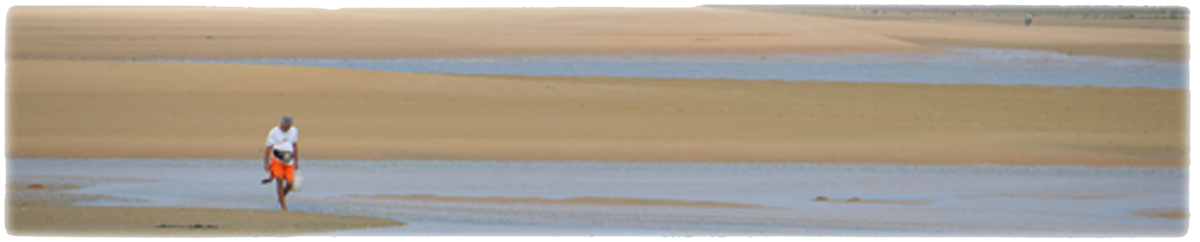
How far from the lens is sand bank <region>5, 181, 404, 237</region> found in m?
9.61

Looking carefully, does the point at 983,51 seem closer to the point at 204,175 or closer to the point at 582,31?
the point at 582,31

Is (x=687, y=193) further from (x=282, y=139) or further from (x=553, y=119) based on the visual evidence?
(x=553, y=119)

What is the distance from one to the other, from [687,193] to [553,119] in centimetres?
574

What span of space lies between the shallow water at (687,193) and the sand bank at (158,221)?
38 cm

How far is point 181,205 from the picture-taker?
11.4m

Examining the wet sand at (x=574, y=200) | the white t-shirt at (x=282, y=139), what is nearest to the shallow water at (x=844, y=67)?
the wet sand at (x=574, y=200)

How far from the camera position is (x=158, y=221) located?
33.3 ft

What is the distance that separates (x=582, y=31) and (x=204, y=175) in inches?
1296

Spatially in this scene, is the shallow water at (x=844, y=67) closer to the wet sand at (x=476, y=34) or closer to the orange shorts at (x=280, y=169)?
the wet sand at (x=476, y=34)

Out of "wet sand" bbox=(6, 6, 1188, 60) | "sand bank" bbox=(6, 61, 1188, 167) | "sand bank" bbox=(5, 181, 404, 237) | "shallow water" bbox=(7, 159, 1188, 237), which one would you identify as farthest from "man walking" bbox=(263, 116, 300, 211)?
"wet sand" bbox=(6, 6, 1188, 60)

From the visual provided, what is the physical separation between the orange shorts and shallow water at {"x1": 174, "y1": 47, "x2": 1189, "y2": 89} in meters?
17.2

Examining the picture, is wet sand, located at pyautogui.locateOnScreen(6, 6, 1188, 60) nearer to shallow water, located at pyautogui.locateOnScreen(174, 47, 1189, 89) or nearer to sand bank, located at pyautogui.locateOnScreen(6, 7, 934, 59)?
sand bank, located at pyautogui.locateOnScreen(6, 7, 934, 59)

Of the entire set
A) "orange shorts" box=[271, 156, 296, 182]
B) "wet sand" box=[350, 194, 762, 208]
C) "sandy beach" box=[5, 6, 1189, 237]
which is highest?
"sandy beach" box=[5, 6, 1189, 237]

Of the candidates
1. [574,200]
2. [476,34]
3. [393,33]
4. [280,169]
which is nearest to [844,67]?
[476,34]
